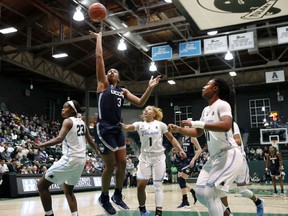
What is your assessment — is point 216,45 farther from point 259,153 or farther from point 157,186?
point 259,153

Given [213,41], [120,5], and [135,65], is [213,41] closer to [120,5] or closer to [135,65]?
[120,5]

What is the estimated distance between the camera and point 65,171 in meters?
5.20

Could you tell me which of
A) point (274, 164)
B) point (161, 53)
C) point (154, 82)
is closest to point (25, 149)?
point (161, 53)

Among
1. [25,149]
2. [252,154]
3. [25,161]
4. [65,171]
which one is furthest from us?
[252,154]

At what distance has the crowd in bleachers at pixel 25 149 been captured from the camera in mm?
14867

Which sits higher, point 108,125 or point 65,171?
point 108,125

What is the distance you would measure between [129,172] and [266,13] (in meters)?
17.0

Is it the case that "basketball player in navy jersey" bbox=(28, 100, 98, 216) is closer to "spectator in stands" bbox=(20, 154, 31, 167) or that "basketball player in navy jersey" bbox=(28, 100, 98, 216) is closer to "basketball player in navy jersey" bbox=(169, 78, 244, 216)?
"basketball player in navy jersey" bbox=(169, 78, 244, 216)

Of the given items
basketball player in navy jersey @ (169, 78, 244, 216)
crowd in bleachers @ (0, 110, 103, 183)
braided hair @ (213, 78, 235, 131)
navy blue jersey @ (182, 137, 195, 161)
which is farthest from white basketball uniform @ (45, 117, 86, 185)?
crowd in bleachers @ (0, 110, 103, 183)

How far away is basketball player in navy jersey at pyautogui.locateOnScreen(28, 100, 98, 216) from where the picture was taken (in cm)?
517

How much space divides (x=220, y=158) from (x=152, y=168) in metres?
2.36

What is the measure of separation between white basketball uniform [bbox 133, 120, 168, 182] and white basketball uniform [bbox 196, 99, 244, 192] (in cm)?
200

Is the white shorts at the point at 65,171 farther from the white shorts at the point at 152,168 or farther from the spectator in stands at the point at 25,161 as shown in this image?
the spectator in stands at the point at 25,161

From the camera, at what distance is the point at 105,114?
4918mm
